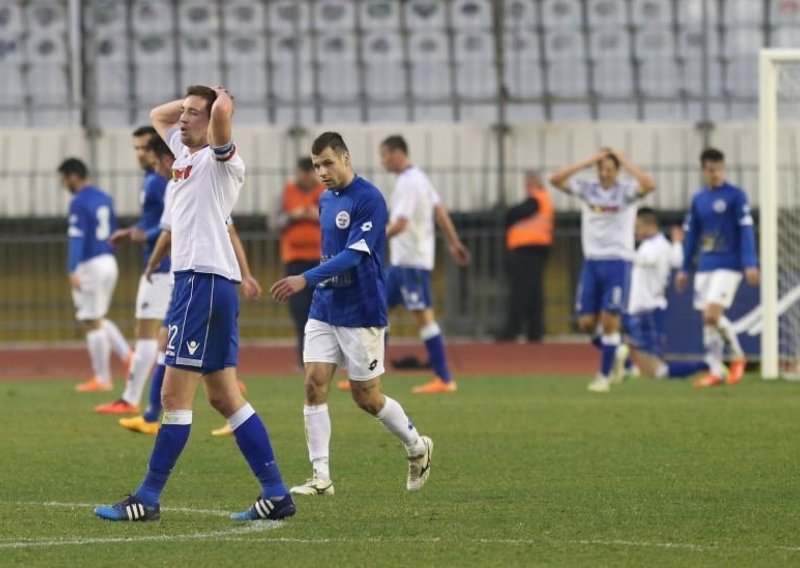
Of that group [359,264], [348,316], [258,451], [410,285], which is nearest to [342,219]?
[359,264]

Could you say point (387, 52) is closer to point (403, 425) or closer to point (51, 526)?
point (403, 425)

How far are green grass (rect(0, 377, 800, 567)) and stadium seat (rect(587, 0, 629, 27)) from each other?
12525 mm

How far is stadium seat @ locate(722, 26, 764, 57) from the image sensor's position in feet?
84.8

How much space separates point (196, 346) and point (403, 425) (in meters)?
1.73

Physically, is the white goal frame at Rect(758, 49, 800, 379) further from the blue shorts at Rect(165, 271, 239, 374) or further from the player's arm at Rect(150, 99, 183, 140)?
the blue shorts at Rect(165, 271, 239, 374)

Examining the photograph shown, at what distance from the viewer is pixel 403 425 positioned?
361 inches

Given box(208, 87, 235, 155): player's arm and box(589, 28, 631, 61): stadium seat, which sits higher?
box(589, 28, 631, 61): stadium seat

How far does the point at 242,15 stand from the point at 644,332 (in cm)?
1040

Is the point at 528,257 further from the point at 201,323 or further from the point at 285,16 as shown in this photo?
the point at 201,323

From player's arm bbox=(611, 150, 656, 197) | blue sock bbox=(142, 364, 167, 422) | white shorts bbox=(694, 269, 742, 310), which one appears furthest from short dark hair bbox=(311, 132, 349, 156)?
white shorts bbox=(694, 269, 742, 310)

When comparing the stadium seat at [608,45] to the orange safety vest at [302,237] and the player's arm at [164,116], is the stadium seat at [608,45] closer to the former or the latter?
the orange safety vest at [302,237]

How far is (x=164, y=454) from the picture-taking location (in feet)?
25.7

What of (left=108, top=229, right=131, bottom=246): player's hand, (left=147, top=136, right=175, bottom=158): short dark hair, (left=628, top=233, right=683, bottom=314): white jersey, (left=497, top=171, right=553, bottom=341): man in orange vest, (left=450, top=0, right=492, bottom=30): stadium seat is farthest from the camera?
(left=450, top=0, right=492, bottom=30): stadium seat

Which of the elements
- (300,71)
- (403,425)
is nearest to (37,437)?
(403,425)
